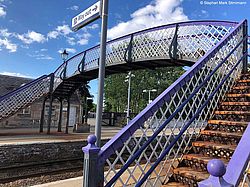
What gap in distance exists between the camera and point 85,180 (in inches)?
88.3

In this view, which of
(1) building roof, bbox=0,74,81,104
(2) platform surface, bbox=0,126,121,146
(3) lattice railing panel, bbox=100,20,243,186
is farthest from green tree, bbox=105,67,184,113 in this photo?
(3) lattice railing panel, bbox=100,20,243,186

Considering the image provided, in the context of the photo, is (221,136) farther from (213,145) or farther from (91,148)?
(91,148)

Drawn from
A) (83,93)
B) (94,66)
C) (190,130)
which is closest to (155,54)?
(94,66)

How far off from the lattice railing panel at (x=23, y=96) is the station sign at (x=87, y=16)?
9644mm

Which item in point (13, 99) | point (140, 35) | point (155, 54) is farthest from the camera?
point (13, 99)

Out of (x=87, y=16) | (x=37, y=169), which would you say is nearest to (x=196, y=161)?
(x=87, y=16)

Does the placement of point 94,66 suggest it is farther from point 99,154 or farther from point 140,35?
point 99,154

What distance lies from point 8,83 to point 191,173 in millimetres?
25131

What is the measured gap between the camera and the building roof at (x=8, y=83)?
23539 millimetres

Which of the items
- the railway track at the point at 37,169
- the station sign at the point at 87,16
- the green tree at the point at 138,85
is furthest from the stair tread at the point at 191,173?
the green tree at the point at 138,85

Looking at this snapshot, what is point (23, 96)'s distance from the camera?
45.0 feet

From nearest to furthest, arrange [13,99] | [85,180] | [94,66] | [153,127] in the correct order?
[85,180] → [153,127] → [94,66] → [13,99]

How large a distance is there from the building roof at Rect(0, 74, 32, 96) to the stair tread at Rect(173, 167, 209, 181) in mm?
23398

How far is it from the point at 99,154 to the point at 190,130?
218cm
